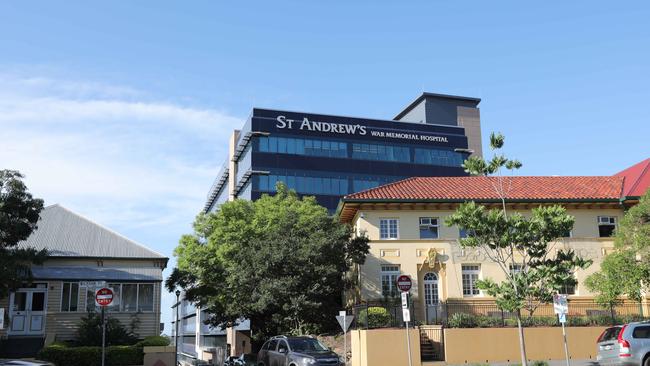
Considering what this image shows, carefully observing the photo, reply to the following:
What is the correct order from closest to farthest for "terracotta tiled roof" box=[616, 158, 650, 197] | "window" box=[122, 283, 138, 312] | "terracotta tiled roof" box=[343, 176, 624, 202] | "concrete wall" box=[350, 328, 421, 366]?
"concrete wall" box=[350, 328, 421, 366]
"window" box=[122, 283, 138, 312]
"terracotta tiled roof" box=[343, 176, 624, 202]
"terracotta tiled roof" box=[616, 158, 650, 197]

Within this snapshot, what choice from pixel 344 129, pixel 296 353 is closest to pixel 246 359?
pixel 296 353

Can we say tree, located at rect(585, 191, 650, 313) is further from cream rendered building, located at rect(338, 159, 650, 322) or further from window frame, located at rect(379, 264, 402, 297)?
window frame, located at rect(379, 264, 402, 297)

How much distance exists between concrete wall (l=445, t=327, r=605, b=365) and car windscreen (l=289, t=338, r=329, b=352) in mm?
6890

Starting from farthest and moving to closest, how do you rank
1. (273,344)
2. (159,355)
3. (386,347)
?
1. (159,355)
2. (386,347)
3. (273,344)

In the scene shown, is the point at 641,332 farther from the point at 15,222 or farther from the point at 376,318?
the point at 15,222

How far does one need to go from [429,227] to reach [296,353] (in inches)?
712

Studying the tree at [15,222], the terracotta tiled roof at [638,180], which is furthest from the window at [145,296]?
the terracotta tiled roof at [638,180]

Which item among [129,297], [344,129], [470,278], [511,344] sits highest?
[344,129]

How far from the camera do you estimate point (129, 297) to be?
33156 mm

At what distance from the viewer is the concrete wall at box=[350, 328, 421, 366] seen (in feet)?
82.1

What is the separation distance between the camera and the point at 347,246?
34500 millimetres

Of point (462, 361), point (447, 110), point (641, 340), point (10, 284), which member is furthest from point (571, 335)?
point (447, 110)

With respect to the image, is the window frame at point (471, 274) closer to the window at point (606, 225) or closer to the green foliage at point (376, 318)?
the window at point (606, 225)

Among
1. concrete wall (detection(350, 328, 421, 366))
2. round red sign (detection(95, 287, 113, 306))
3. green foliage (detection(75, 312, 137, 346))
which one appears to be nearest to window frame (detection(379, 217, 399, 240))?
concrete wall (detection(350, 328, 421, 366))
